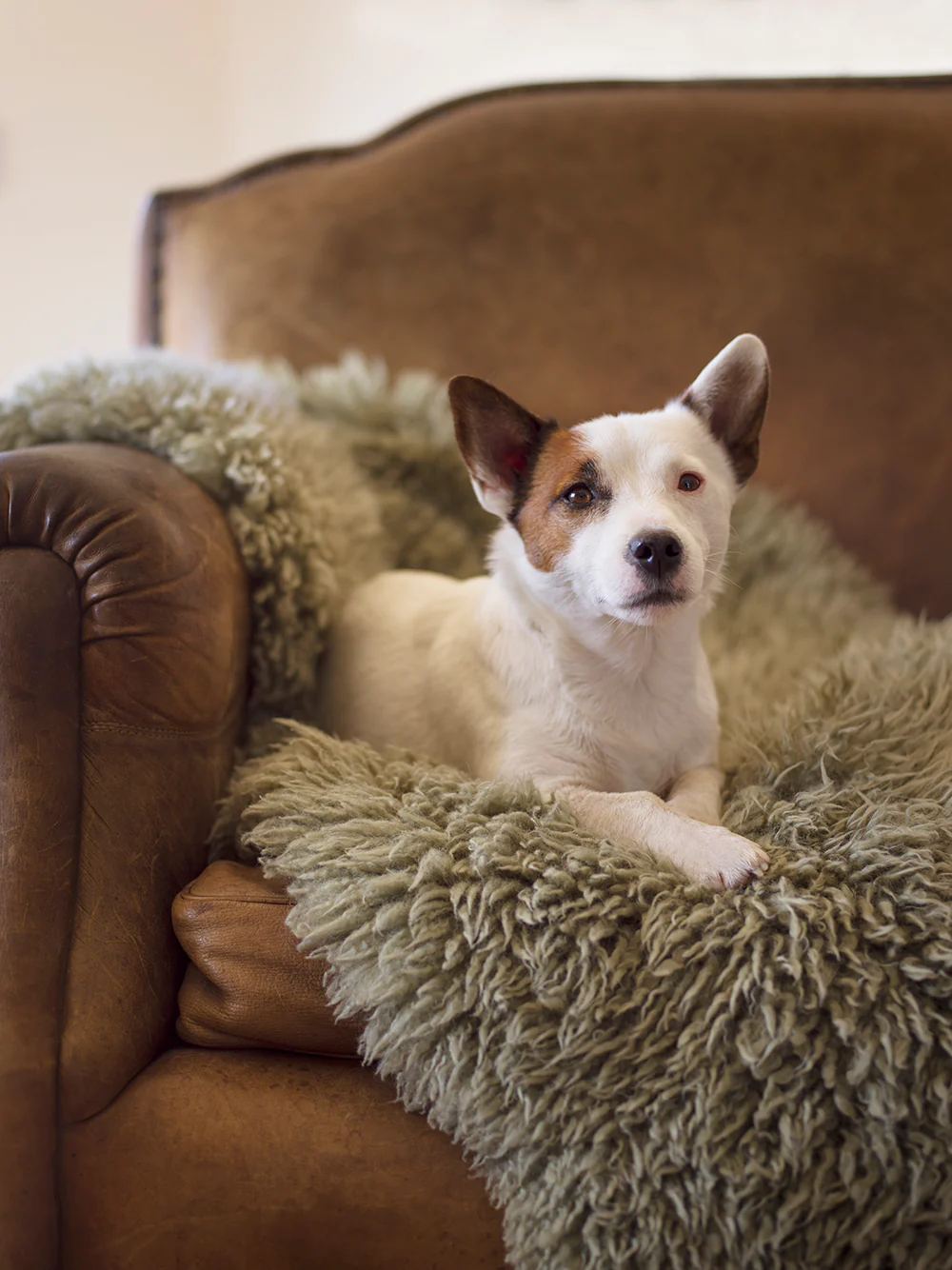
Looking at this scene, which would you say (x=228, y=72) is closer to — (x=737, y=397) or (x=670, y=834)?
(x=737, y=397)

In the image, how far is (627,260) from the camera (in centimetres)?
187

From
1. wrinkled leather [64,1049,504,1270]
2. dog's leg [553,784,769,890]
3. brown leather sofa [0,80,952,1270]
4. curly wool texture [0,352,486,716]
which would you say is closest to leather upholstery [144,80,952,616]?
brown leather sofa [0,80,952,1270]

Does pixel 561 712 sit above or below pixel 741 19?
below

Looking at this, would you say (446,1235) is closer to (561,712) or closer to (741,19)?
(561,712)

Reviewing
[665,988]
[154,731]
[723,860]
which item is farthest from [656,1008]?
[154,731]

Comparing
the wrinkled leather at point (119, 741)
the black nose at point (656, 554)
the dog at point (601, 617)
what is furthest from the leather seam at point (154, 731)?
the black nose at point (656, 554)

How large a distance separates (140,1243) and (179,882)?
32 centimetres

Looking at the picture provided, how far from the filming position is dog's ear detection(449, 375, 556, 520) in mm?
1155

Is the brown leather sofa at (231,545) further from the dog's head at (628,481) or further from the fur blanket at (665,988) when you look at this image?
the dog's head at (628,481)

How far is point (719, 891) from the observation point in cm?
94

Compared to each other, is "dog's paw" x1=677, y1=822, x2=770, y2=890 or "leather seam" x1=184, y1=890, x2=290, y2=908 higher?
"dog's paw" x1=677, y1=822, x2=770, y2=890

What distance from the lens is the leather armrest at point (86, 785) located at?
0.90 meters

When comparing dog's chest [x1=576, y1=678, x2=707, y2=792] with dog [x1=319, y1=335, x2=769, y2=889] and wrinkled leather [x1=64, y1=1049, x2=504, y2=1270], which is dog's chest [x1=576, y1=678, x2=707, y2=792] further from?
wrinkled leather [x1=64, y1=1049, x2=504, y2=1270]

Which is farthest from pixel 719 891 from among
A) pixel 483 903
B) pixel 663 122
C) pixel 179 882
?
pixel 663 122
